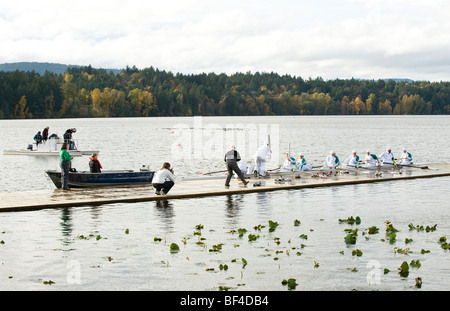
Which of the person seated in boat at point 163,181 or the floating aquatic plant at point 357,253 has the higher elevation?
the person seated in boat at point 163,181

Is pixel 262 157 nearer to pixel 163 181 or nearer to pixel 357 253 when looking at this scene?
pixel 163 181

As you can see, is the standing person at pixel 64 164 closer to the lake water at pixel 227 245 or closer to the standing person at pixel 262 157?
the lake water at pixel 227 245

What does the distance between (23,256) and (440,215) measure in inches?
608

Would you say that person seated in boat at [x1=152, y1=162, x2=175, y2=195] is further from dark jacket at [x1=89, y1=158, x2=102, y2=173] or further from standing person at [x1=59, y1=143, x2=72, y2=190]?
dark jacket at [x1=89, y1=158, x2=102, y2=173]

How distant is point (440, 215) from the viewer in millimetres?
23359

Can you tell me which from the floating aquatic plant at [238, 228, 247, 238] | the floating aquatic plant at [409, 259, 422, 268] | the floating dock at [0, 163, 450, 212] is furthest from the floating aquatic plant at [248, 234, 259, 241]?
the floating dock at [0, 163, 450, 212]

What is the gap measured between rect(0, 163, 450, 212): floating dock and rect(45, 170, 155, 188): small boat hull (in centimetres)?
77

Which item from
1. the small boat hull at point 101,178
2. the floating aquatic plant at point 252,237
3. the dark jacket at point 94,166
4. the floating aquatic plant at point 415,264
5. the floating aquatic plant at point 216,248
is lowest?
the floating aquatic plant at point 415,264

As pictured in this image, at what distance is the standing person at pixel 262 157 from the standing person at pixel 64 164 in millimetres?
10007

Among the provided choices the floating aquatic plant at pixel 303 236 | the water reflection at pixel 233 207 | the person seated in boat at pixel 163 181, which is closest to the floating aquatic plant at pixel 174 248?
the floating aquatic plant at pixel 303 236

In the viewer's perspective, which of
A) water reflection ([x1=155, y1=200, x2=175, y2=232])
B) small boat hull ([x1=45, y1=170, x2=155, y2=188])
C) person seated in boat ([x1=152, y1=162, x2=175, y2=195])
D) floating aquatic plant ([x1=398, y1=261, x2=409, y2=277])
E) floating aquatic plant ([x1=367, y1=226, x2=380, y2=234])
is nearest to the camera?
floating aquatic plant ([x1=398, y1=261, x2=409, y2=277])

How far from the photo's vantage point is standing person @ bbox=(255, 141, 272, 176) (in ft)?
106

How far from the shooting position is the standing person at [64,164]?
27380mm

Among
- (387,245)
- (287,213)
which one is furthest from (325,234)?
(287,213)
